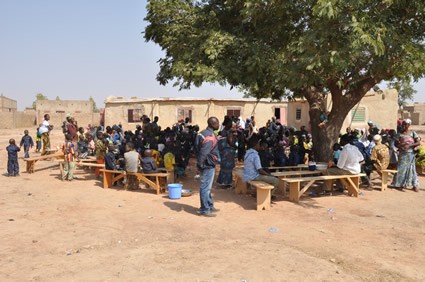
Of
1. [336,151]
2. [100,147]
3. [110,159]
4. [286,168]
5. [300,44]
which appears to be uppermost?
[300,44]

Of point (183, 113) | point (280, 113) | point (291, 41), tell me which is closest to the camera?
point (291, 41)

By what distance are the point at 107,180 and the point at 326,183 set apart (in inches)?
222

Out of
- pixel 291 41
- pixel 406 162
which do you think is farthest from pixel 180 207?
pixel 406 162

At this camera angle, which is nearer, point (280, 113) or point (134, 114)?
point (134, 114)

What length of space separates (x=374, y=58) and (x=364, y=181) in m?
3.48

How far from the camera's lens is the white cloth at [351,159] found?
836cm

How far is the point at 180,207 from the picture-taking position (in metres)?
7.50

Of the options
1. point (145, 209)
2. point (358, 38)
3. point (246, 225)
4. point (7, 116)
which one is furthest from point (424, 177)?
point (7, 116)

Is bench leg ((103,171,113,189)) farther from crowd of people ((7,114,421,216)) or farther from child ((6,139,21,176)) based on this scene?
child ((6,139,21,176))

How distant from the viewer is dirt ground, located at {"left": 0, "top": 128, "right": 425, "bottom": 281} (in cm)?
438

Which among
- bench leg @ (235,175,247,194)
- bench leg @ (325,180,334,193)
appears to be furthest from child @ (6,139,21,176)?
bench leg @ (325,180,334,193)

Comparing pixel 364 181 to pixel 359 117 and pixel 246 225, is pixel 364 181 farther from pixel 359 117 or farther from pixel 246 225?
pixel 359 117

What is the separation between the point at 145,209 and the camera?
7.36m

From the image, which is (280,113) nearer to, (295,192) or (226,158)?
(226,158)
